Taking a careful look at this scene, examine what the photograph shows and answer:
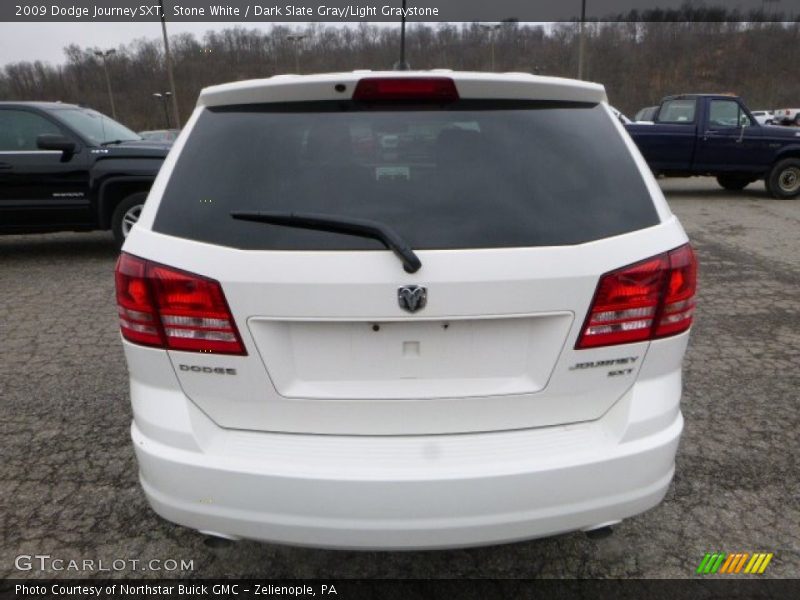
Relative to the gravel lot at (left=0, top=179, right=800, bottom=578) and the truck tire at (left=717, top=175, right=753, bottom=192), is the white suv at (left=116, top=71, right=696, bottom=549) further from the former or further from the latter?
the truck tire at (left=717, top=175, right=753, bottom=192)

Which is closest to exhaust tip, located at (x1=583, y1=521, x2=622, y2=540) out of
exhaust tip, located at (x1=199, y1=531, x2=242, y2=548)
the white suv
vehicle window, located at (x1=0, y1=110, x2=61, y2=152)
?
the white suv

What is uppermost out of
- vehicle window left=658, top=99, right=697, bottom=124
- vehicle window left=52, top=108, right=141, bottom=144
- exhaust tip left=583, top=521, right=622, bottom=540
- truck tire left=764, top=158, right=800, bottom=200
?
vehicle window left=52, top=108, right=141, bottom=144

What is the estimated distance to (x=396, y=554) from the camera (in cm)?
231

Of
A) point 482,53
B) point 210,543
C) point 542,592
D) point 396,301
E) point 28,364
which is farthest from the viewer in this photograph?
point 482,53

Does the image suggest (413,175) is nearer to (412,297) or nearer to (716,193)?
(412,297)

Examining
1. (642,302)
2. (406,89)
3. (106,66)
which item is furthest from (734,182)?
(106,66)

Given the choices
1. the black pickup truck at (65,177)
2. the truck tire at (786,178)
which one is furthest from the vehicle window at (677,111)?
the black pickup truck at (65,177)

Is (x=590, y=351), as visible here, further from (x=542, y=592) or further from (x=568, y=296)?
(x=542, y=592)

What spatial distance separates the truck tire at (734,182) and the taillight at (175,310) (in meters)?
13.8

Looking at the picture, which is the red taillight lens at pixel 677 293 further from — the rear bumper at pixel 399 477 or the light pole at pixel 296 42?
the light pole at pixel 296 42

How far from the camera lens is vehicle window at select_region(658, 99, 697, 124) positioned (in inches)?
470

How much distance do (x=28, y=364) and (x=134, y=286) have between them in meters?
2.96

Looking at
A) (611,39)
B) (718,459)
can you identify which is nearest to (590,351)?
(718,459)

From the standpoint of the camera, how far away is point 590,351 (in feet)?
5.54
